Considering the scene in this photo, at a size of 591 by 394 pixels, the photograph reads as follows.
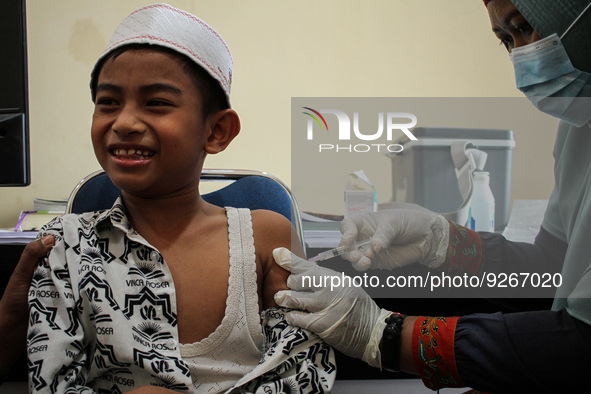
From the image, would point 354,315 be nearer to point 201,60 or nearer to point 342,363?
point 342,363

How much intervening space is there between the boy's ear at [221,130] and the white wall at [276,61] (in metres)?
1.35

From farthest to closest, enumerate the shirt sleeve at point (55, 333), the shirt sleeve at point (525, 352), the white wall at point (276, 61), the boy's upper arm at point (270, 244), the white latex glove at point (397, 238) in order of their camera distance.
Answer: the white wall at point (276, 61) → the white latex glove at point (397, 238) → the boy's upper arm at point (270, 244) → the shirt sleeve at point (525, 352) → the shirt sleeve at point (55, 333)

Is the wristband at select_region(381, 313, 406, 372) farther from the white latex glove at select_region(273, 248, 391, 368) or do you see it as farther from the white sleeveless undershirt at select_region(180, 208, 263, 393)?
the white sleeveless undershirt at select_region(180, 208, 263, 393)

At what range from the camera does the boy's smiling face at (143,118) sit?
2.61ft

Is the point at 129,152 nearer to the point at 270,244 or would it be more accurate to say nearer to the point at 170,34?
the point at 170,34

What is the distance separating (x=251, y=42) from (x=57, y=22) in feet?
3.14

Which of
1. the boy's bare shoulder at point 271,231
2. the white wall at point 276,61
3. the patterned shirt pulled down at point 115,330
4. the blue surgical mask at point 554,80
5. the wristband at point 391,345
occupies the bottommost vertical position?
the wristband at point 391,345

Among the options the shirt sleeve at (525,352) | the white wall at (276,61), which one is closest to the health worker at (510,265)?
the shirt sleeve at (525,352)

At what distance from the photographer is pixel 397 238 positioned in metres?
1.17

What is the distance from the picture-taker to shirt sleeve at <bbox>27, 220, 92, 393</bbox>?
0.66 meters

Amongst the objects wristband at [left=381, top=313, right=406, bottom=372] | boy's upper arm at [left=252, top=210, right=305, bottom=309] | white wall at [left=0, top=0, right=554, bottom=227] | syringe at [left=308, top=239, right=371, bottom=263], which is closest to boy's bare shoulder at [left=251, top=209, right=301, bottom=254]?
boy's upper arm at [left=252, top=210, right=305, bottom=309]

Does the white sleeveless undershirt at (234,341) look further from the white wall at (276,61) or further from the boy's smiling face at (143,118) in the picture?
the white wall at (276,61)

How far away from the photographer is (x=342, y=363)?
1254mm

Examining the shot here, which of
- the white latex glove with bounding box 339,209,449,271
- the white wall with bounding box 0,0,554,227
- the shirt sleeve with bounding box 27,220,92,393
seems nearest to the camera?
the shirt sleeve with bounding box 27,220,92,393
